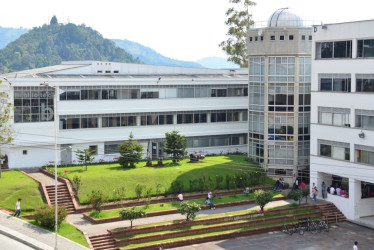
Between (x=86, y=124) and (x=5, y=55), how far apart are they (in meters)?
154

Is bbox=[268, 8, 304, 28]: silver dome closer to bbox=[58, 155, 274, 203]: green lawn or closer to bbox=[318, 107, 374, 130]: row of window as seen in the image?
bbox=[318, 107, 374, 130]: row of window

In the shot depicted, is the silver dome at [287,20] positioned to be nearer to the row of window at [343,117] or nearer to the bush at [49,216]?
the row of window at [343,117]

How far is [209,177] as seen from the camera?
4769 centimetres

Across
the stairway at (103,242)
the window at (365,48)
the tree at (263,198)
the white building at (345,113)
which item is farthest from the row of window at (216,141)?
the stairway at (103,242)

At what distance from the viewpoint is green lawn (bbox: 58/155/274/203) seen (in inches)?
1721

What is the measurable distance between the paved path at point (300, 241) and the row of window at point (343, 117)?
8102mm

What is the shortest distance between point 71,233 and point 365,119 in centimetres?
2323

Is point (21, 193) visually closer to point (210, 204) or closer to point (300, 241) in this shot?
point (210, 204)

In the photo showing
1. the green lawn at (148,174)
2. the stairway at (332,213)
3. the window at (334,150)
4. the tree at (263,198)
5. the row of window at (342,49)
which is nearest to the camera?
the tree at (263,198)

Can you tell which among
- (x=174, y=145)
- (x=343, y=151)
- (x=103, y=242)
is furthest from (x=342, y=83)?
(x=103, y=242)

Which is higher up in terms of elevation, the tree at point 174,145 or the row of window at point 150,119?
the row of window at point 150,119

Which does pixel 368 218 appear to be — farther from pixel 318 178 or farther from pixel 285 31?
pixel 285 31

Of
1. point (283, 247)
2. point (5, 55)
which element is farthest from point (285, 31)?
point (5, 55)

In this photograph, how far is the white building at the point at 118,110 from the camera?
50.2 metres
